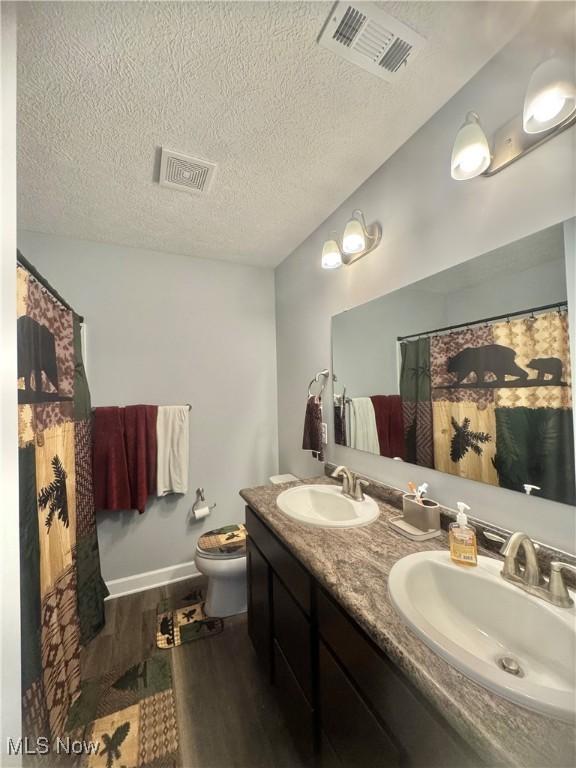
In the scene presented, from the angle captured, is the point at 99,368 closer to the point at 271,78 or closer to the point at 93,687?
the point at 93,687

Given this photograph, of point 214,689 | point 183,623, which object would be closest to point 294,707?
point 214,689

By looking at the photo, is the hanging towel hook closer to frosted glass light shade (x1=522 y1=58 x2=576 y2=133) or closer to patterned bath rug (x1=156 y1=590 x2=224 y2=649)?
frosted glass light shade (x1=522 y1=58 x2=576 y2=133)

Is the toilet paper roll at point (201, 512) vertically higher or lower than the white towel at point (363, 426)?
lower

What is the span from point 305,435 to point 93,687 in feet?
5.03

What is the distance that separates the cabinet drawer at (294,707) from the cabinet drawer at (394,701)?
1.24 feet

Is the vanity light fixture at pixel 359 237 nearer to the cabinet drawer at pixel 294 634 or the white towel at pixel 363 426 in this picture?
the white towel at pixel 363 426

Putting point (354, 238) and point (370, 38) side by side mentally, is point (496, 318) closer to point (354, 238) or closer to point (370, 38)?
point (354, 238)

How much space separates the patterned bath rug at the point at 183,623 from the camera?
1.58 metres

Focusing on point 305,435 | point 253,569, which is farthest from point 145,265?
point 253,569

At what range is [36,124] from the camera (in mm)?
1099

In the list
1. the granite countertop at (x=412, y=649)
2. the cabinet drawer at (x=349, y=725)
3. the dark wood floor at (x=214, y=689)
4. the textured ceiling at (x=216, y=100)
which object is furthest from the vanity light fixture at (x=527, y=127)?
the dark wood floor at (x=214, y=689)

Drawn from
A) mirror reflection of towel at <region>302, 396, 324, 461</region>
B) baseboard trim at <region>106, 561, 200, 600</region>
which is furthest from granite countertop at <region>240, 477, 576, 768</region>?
baseboard trim at <region>106, 561, 200, 600</region>

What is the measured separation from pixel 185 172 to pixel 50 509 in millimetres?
1521

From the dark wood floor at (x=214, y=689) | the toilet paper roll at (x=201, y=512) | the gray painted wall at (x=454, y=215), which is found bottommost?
the dark wood floor at (x=214, y=689)
